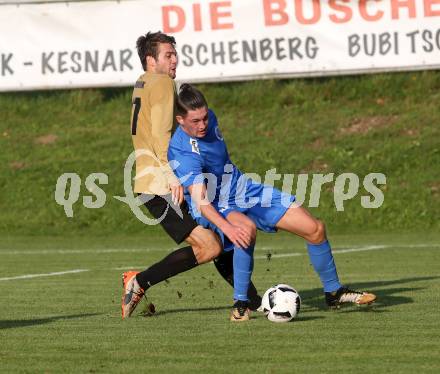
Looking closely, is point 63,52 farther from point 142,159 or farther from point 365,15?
point 142,159

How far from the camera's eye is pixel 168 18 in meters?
22.6

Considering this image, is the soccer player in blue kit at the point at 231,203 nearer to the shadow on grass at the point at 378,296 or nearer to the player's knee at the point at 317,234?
the player's knee at the point at 317,234

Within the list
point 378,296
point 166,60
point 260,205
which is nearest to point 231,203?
point 260,205

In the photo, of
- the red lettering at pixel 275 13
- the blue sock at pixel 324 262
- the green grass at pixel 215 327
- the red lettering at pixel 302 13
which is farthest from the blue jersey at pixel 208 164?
the red lettering at pixel 275 13

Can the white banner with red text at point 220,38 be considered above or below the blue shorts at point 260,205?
above

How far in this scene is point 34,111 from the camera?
26078 mm

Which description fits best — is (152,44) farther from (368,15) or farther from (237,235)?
(368,15)

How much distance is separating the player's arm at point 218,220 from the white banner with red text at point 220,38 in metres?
13.3

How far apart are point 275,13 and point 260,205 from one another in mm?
13220

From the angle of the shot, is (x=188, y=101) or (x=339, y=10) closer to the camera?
(x=188, y=101)

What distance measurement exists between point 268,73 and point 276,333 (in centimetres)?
1431

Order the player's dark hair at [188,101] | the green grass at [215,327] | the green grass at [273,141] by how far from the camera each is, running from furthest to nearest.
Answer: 1. the green grass at [273,141]
2. the player's dark hair at [188,101]
3. the green grass at [215,327]

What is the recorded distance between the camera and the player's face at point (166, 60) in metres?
9.66

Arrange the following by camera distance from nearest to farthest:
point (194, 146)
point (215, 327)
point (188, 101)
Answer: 1. point (215, 327)
2. point (188, 101)
3. point (194, 146)
